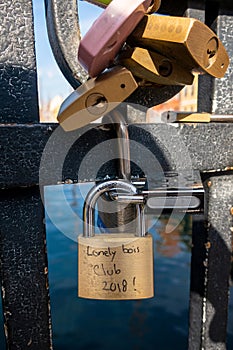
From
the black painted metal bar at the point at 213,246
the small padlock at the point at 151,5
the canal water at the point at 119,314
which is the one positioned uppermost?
the small padlock at the point at 151,5

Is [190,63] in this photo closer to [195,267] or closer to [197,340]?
[195,267]

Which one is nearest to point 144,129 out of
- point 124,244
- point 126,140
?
point 126,140

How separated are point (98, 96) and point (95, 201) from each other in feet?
0.57

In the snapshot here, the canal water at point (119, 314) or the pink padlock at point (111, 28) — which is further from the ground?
the pink padlock at point (111, 28)

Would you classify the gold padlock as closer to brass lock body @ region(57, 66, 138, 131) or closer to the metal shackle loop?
brass lock body @ region(57, 66, 138, 131)

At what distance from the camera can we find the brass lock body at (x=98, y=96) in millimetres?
375

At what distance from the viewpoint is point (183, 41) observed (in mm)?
Answer: 342

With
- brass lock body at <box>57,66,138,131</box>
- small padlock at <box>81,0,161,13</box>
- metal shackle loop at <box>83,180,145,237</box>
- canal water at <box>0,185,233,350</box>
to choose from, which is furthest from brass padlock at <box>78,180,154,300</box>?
canal water at <box>0,185,233,350</box>

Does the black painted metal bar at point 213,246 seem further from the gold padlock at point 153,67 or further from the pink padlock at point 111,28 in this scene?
the pink padlock at point 111,28

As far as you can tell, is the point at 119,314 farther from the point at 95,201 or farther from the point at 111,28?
the point at 111,28

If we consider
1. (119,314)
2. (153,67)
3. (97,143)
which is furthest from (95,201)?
(119,314)

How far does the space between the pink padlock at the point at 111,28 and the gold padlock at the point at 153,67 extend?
4cm

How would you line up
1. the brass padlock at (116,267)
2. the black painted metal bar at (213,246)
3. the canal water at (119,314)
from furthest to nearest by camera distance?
1. the canal water at (119,314)
2. the black painted metal bar at (213,246)
3. the brass padlock at (116,267)

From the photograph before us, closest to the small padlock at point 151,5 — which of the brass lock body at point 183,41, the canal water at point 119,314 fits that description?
the brass lock body at point 183,41
